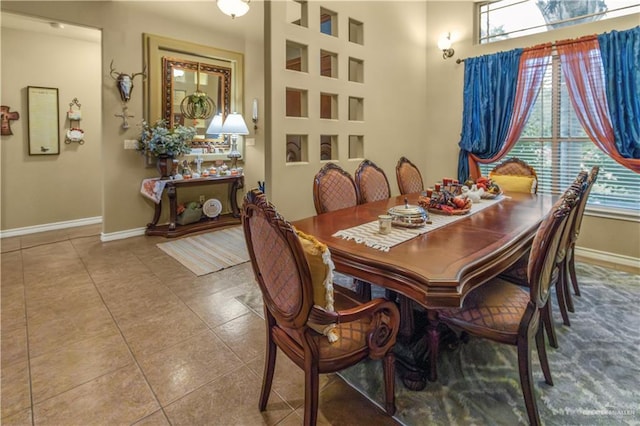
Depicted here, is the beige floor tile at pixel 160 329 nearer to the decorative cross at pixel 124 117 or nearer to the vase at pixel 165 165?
the vase at pixel 165 165

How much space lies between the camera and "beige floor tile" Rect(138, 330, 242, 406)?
1.79 metres

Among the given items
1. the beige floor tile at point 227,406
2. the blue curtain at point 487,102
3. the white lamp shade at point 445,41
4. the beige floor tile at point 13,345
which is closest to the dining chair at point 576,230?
the blue curtain at point 487,102

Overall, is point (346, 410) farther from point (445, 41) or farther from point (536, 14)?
point (536, 14)

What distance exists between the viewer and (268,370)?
158 cm

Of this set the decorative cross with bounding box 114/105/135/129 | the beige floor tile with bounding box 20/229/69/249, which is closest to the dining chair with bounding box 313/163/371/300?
the decorative cross with bounding box 114/105/135/129

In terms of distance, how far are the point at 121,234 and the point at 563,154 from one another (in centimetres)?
554

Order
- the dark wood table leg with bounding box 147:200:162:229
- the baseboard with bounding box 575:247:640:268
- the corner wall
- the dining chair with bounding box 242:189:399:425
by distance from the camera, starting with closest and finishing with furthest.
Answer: the dining chair with bounding box 242:189:399:425 < the baseboard with bounding box 575:247:640:268 < the corner wall < the dark wood table leg with bounding box 147:200:162:229

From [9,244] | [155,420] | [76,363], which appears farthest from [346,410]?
[9,244]

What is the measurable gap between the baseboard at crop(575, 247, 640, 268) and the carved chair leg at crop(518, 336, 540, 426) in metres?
3.03

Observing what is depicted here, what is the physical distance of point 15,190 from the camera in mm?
4754

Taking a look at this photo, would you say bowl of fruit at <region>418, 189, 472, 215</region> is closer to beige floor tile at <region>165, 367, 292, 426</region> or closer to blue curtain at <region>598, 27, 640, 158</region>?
beige floor tile at <region>165, 367, 292, 426</region>

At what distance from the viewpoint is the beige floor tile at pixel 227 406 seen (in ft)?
5.15

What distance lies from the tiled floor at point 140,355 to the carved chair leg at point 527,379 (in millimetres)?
615

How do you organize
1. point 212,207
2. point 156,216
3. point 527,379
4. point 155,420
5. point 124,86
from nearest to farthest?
point 527,379 < point 155,420 < point 124,86 < point 156,216 < point 212,207
